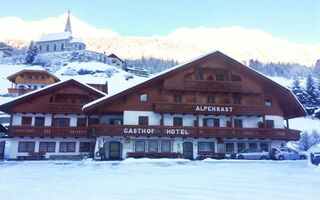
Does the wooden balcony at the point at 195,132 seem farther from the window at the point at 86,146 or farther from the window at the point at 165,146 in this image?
the window at the point at 86,146

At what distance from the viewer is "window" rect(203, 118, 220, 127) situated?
32000 millimetres

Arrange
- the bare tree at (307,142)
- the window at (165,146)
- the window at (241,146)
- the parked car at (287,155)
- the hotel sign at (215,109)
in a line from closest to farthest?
the parked car at (287,155), the window at (165,146), the hotel sign at (215,109), the window at (241,146), the bare tree at (307,142)

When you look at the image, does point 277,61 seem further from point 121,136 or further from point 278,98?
point 121,136

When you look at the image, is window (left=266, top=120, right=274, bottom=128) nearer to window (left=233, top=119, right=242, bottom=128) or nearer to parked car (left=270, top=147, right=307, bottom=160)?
window (left=233, top=119, right=242, bottom=128)

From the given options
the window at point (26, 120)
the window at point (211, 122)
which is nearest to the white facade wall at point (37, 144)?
the window at point (26, 120)

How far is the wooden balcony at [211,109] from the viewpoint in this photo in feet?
97.8

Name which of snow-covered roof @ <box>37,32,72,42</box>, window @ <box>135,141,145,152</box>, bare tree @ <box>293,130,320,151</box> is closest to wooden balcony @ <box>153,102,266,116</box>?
window @ <box>135,141,145,152</box>

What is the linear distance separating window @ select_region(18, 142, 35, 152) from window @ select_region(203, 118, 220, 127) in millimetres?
19490

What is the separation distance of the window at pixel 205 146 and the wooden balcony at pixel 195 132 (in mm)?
1725

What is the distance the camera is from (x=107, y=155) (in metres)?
29.7

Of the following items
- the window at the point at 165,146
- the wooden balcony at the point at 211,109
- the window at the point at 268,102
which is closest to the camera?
the wooden balcony at the point at 211,109

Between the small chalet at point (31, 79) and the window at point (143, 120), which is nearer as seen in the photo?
the window at point (143, 120)

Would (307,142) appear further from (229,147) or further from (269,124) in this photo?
(229,147)

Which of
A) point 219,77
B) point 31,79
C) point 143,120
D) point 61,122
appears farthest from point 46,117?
point 31,79
